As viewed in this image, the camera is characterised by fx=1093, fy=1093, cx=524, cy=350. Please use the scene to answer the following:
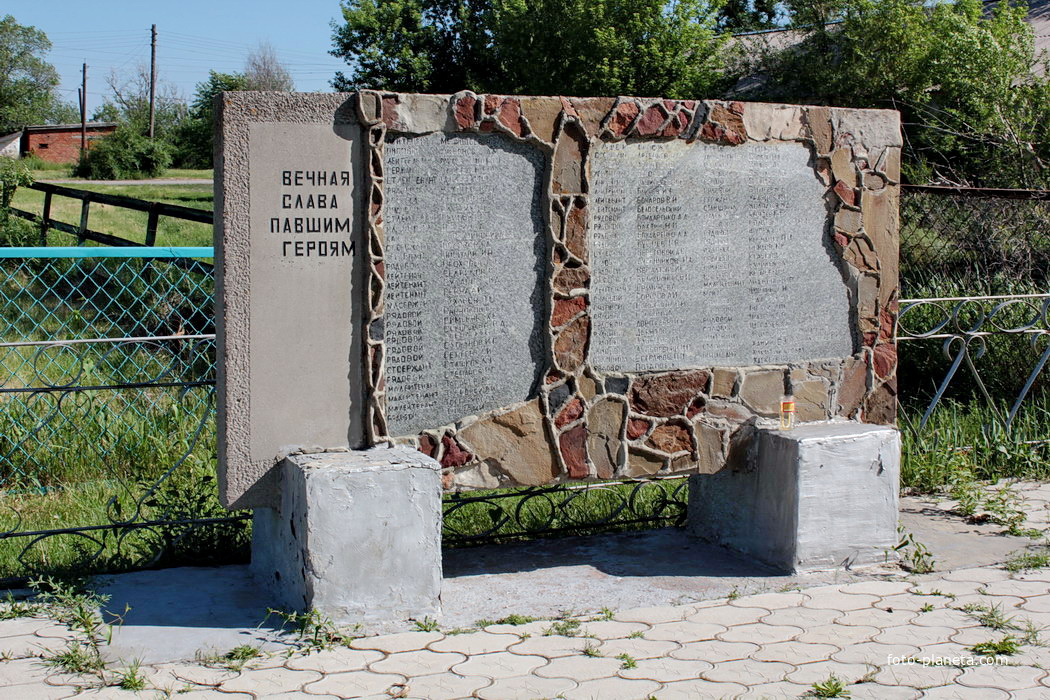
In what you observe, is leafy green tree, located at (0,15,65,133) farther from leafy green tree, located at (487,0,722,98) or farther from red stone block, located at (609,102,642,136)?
red stone block, located at (609,102,642,136)

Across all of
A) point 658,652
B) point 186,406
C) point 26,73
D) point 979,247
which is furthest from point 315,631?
point 26,73

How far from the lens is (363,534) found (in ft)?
12.1

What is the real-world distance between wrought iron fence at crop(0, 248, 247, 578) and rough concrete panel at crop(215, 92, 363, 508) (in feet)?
1.90

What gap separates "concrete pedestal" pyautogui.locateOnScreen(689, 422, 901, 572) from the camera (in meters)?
4.32

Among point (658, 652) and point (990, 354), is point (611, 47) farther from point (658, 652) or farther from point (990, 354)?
point (658, 652)

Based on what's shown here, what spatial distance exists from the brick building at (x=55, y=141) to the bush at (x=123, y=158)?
7.58m

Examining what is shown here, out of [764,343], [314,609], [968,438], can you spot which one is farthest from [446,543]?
[968,438]

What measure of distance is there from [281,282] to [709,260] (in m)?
1.74

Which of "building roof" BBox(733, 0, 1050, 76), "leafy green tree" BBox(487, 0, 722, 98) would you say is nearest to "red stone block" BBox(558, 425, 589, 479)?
"building roof" BBox(733, 0, 1050, 76)

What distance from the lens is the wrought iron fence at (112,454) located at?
14.6ft

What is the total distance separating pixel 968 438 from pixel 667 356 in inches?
111

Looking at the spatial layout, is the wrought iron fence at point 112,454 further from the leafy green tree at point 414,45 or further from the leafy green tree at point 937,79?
the leafy green tree at point 414,45

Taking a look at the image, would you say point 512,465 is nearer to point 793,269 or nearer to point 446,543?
point 446,543

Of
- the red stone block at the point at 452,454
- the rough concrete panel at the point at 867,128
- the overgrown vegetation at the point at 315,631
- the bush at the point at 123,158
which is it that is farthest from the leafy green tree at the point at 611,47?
the overgrown vegetation at the point at 315,631
